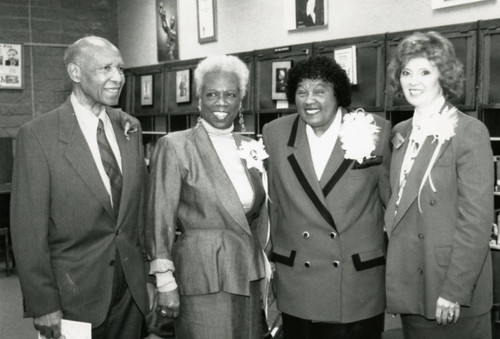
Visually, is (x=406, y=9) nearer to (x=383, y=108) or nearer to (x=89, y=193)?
(x=383, y=108)

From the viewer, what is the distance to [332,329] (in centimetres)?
241

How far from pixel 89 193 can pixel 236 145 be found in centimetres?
64

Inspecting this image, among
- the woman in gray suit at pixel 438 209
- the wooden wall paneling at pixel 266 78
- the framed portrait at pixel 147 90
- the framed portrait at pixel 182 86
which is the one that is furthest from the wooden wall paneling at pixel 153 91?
the woman in gray suit at pixel 438 209

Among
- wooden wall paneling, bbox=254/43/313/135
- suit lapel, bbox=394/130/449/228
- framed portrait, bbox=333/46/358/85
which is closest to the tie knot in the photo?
suit lapel, bbox=394/130/449/228

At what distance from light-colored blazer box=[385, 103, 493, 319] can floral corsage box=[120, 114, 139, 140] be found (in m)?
1.06

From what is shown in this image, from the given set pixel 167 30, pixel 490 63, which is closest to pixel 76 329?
pixel 490 63

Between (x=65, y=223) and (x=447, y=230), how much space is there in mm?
1373

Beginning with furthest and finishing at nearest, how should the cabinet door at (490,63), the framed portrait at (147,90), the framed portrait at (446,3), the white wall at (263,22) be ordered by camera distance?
the framed portrait at (147,90) → the white wall at (263,22) → the framed portrait at (446,3) → the cabinet door at (490,63)

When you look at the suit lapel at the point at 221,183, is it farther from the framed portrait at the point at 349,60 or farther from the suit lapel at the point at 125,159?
the framed portrait at the point at 349,60

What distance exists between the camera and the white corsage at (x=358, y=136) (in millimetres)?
2371

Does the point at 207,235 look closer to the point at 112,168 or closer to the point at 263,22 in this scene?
the point at 112,168

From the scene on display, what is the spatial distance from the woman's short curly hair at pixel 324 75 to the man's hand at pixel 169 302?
945 millimetres

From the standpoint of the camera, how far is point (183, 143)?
238 centimetres

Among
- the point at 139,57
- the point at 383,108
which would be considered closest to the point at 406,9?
the point at 383,108
